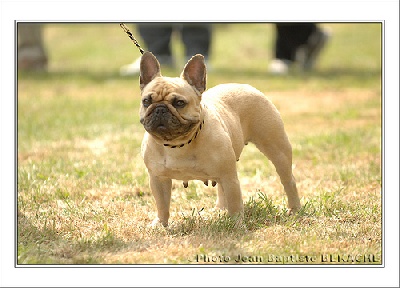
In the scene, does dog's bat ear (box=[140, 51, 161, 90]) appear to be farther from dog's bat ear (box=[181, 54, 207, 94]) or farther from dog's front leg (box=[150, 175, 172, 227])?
dog's front leg (box=[150, 175, 172, 227])

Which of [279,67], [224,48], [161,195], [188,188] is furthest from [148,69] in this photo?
[224,48]

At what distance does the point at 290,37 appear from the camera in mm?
17219

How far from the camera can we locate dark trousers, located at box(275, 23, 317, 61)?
17.1 meters

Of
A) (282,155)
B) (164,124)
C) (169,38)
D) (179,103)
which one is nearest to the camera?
(164,124)

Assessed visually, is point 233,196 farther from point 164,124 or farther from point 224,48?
point 224,48

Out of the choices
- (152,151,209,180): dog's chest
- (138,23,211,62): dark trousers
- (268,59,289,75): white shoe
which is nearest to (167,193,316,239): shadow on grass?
(152,151,209,180): dog's chest

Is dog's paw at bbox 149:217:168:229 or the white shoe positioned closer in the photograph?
dog's paw at bbox 149:217:168:229

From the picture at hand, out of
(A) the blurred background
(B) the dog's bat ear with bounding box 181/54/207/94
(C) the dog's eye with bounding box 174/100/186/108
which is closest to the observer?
(C) the dog's eye with bounding box 174/100/186/108

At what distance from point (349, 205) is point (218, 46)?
17.0m

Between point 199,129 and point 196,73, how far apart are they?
1.31ft

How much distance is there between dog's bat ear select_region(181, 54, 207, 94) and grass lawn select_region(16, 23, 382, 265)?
1.04 metres

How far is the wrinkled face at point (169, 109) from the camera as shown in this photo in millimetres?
4598

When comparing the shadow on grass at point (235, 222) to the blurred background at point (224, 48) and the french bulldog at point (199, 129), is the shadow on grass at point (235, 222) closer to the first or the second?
the french bulldog at point (199, 129)
